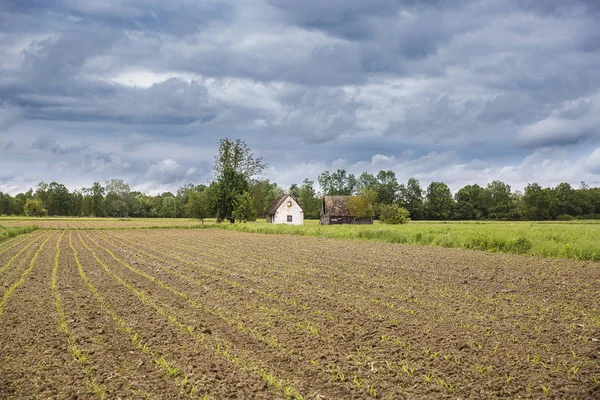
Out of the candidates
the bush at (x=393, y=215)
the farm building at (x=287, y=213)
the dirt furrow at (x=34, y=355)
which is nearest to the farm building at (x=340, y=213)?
the farm building at (x=287, y=213)

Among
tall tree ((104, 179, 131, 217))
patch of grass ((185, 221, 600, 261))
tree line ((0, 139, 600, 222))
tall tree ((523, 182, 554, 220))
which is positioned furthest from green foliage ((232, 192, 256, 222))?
tall tree ((104, 179, 131, 217))

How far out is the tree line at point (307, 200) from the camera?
68.6 metres

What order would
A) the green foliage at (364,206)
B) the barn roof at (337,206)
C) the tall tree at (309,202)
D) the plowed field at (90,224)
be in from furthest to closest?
1. the tall tree at (309,202)
2. the barn roof at (337,206)
3. the green foliage at (364,206)
4. the plowed field at (90,224)

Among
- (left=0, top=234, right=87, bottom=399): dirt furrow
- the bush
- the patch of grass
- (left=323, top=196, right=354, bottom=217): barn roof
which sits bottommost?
(left=0, top=234, right=87, bottom=399): dirt furrow

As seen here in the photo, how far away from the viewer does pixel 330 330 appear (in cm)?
903

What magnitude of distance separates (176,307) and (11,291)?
6649mm

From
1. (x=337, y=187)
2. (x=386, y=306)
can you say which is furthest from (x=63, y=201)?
(x=386, y=306)

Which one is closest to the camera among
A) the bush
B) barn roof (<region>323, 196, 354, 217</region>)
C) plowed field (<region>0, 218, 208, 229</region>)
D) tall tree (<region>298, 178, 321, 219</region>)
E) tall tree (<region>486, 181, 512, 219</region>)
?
the bush

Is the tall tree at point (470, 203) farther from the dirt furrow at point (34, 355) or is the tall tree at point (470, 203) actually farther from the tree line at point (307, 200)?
the dirt furrow at point (34, 355)

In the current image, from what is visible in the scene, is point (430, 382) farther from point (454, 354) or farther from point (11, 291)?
point (11, 291)

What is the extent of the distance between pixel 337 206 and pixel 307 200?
4577 centimetres

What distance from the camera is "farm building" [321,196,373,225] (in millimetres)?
69812

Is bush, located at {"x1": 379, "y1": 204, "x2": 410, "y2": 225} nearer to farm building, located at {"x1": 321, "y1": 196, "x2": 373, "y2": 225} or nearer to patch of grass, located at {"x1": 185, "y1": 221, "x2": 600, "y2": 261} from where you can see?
farm building, located at {"x1": 321, "y1": 196, "x2": 373, "y2": 225}

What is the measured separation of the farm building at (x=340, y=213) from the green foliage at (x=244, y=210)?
13.2 metres
